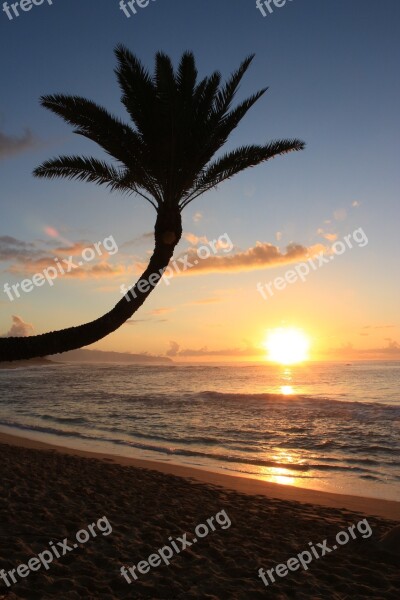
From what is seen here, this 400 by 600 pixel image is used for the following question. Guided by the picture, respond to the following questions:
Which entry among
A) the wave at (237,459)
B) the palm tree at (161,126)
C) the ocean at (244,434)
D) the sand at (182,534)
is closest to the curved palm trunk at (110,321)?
the palm tree at (161,126)

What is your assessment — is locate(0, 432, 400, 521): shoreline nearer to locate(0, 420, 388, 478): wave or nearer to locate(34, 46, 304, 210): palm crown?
locate(0, 420, 388, 478): wave

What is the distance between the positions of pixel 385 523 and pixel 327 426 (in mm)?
14917

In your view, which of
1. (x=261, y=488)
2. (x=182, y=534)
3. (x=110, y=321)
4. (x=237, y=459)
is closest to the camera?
(x=110, y=321)

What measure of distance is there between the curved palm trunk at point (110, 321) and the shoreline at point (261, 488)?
20.9ft

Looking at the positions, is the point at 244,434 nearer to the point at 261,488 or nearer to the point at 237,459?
the point at 237,459

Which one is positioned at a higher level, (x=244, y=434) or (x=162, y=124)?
(x=162, y=124)

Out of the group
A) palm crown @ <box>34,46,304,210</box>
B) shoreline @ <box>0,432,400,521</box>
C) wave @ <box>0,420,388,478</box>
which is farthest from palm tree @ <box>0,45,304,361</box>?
wave @ <box>0,420,388,478</box>

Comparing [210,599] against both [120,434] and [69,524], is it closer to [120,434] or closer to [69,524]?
[69,524]

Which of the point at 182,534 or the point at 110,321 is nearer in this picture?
the point at 110,321

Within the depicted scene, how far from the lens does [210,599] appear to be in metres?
5.06

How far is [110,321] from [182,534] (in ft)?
12.1

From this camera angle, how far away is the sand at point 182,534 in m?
5.39

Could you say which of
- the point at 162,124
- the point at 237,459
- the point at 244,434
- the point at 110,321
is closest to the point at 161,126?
the point at 162,124

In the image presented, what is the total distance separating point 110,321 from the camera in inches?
233
